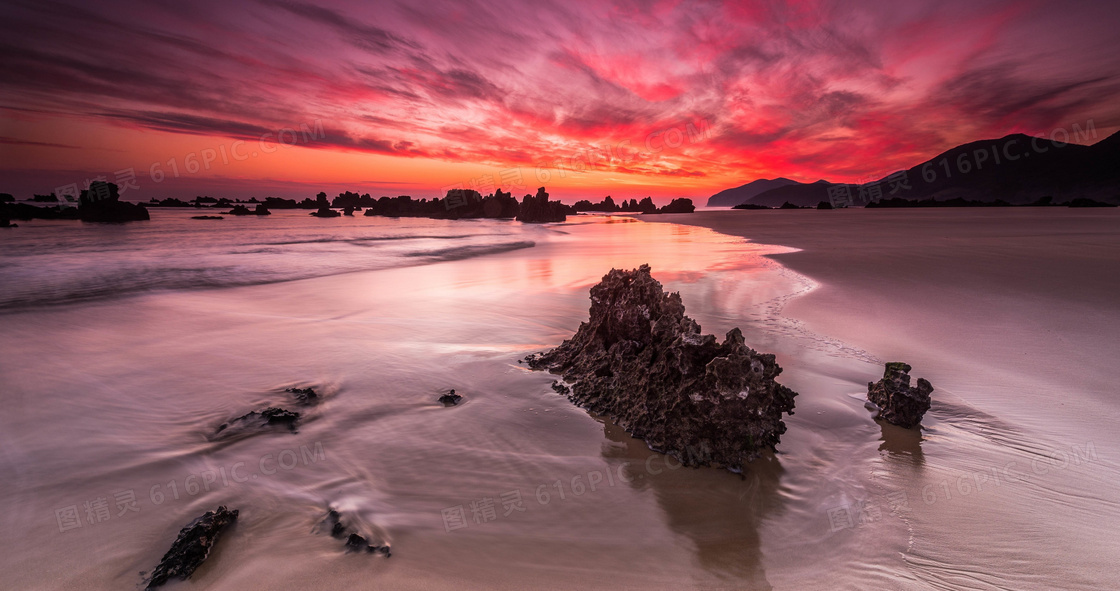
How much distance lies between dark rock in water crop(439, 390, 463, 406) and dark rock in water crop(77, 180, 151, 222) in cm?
5169

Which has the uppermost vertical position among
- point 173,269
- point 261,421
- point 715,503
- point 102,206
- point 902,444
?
point 102,206

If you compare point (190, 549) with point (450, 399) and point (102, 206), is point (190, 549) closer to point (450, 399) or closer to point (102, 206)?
point (450, 399)

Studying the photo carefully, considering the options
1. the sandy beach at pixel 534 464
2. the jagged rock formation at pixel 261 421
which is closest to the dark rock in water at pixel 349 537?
the sandy beach at pixel 534 464

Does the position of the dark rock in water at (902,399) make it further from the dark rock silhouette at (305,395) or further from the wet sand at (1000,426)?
the dark rock silhouette at (305,395)

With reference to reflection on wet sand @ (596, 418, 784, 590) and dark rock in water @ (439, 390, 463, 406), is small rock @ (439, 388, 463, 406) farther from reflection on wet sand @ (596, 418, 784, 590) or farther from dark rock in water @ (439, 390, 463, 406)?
reflection on wet sand @ (596, 418, 784, 590)

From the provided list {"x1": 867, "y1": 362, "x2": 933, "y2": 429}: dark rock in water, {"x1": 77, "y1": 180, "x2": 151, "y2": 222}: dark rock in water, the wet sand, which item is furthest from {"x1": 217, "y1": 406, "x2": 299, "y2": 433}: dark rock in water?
{"x1": 77, "y1": 180, "x2": 151, "y2": 222}: dark rock in water

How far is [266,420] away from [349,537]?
6.04 feet

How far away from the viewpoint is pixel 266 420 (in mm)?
3510

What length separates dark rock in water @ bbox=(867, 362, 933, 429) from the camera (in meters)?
3.24

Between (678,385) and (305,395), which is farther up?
(678,385)

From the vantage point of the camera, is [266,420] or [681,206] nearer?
[266,420]

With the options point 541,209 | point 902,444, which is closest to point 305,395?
point 902,444

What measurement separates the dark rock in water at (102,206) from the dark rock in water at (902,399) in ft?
180

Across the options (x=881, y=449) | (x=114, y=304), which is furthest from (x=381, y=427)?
(x=114, y=304)
